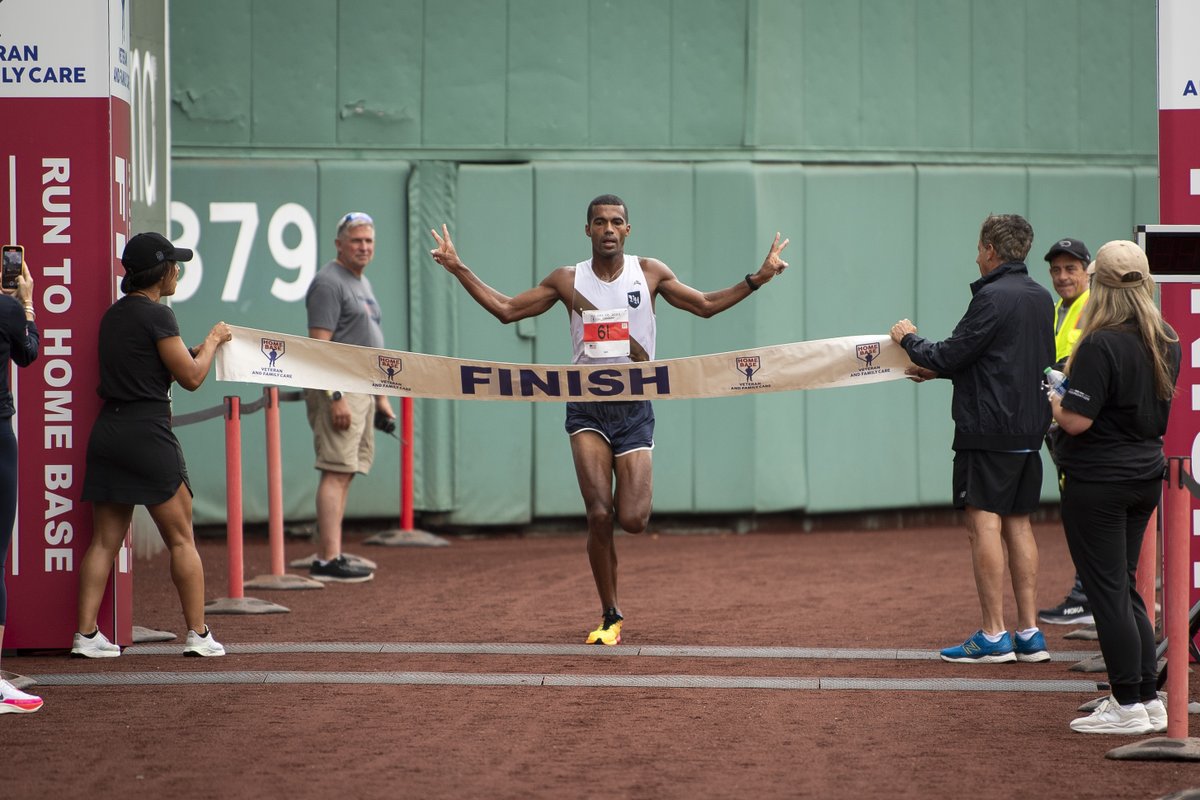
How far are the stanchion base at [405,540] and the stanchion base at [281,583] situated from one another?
284cm

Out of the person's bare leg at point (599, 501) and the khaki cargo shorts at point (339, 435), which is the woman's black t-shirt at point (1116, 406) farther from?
the khaki cargo shorts at point (339, 435)

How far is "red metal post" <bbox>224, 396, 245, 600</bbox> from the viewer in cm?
1026

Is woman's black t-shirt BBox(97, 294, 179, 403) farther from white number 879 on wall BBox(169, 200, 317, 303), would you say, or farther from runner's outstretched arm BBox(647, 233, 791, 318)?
white number 879 on wall BBox(169, 200, 317, 303)

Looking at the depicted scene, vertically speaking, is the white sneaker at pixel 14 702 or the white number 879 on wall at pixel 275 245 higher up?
the white number 879 on wall at pixel 275 245

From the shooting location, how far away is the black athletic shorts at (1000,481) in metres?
8.69

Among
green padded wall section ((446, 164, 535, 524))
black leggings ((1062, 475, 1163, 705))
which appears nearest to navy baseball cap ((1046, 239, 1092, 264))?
black leggings ((1062, 475, 1163, 705))

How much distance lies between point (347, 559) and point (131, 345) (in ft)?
13.3

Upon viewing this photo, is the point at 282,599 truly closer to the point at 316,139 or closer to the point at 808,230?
the point at 316,139


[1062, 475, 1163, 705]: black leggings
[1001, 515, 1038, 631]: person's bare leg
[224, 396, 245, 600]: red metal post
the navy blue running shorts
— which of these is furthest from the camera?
[224, 396, 245, 600]: red metal post

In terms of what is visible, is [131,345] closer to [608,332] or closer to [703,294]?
[608,332]

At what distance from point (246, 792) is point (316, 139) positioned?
9.56 m

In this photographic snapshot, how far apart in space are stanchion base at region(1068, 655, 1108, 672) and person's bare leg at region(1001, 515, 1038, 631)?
15.9 inches

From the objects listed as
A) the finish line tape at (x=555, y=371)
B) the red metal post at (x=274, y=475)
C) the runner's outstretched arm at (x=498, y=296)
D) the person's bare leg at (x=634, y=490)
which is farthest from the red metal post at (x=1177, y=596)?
the red metal post at (x=274, y=475)

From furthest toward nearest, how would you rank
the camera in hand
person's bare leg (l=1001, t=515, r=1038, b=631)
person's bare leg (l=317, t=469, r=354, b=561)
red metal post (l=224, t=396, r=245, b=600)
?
1. the camera in hand
2. person's bare leg (l=317, t=469, r=354, b=561)
3. red metal post (l=224, t=396, r=245, b=600)
4. person's bare leg (l=1001, t=515, r=1038, b=631)
